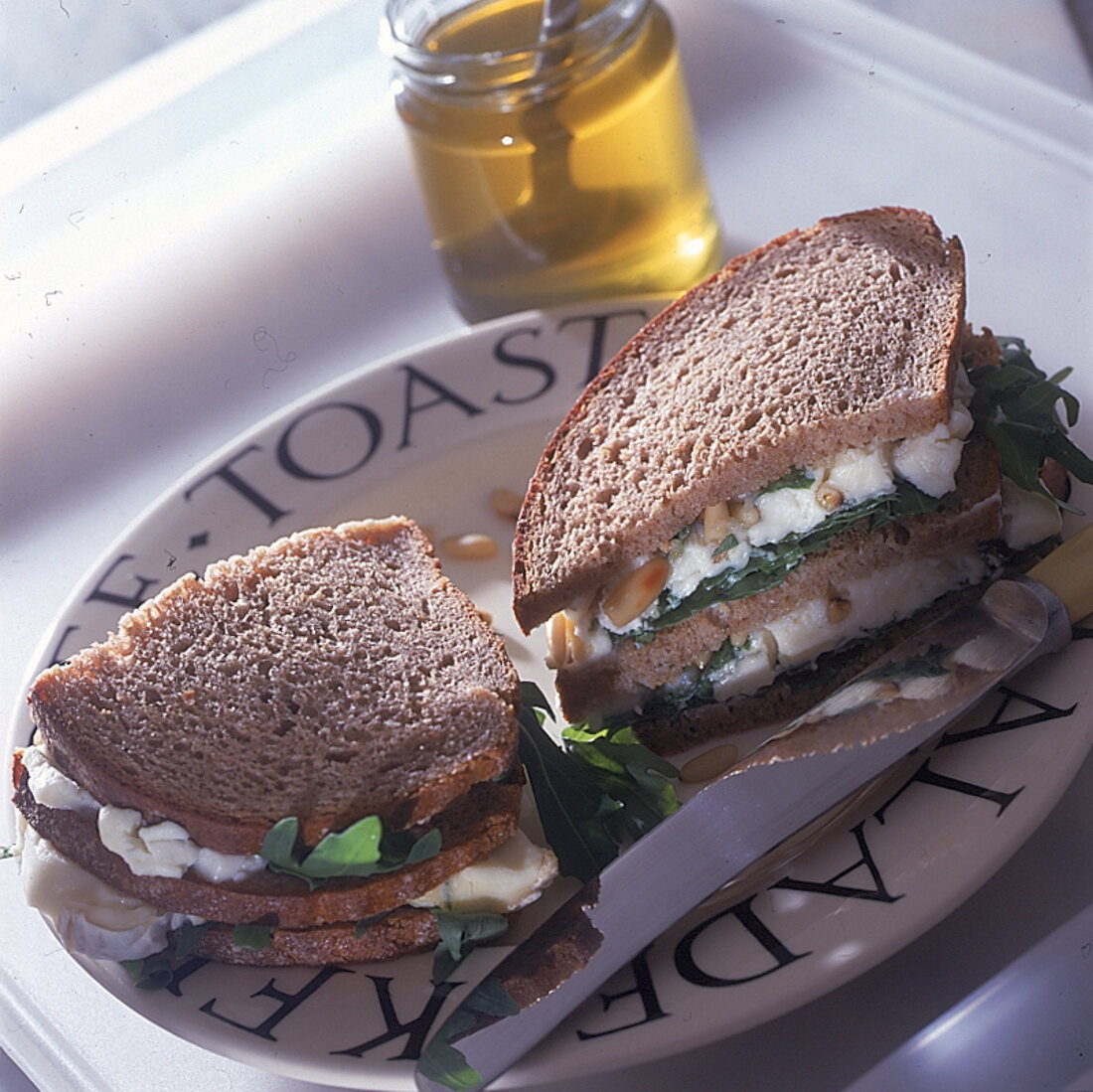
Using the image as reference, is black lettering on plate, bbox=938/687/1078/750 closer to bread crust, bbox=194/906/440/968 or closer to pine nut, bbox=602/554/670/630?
pine nut, bbox=602/554/670/630

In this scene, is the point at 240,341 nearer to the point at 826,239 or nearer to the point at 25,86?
the point at 25,86

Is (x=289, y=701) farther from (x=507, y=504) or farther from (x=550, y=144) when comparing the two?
(x=550, y=144)

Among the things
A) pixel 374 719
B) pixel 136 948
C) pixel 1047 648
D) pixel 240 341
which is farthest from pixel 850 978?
pixel 240 341

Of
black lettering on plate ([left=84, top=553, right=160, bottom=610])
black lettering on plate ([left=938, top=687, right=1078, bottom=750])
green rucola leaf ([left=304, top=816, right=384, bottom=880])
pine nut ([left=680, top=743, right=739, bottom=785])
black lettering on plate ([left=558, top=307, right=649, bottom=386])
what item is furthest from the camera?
black lettering on plate ([left=558, top=307, right=649, bottom=386])

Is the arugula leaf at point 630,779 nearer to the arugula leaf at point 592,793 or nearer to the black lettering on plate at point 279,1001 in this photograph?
the arugula leaf at point 592,793

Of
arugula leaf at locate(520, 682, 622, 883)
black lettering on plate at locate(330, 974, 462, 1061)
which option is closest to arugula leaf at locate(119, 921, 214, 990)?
black lettering on plate at locate(330, 974, 462, 1061)
